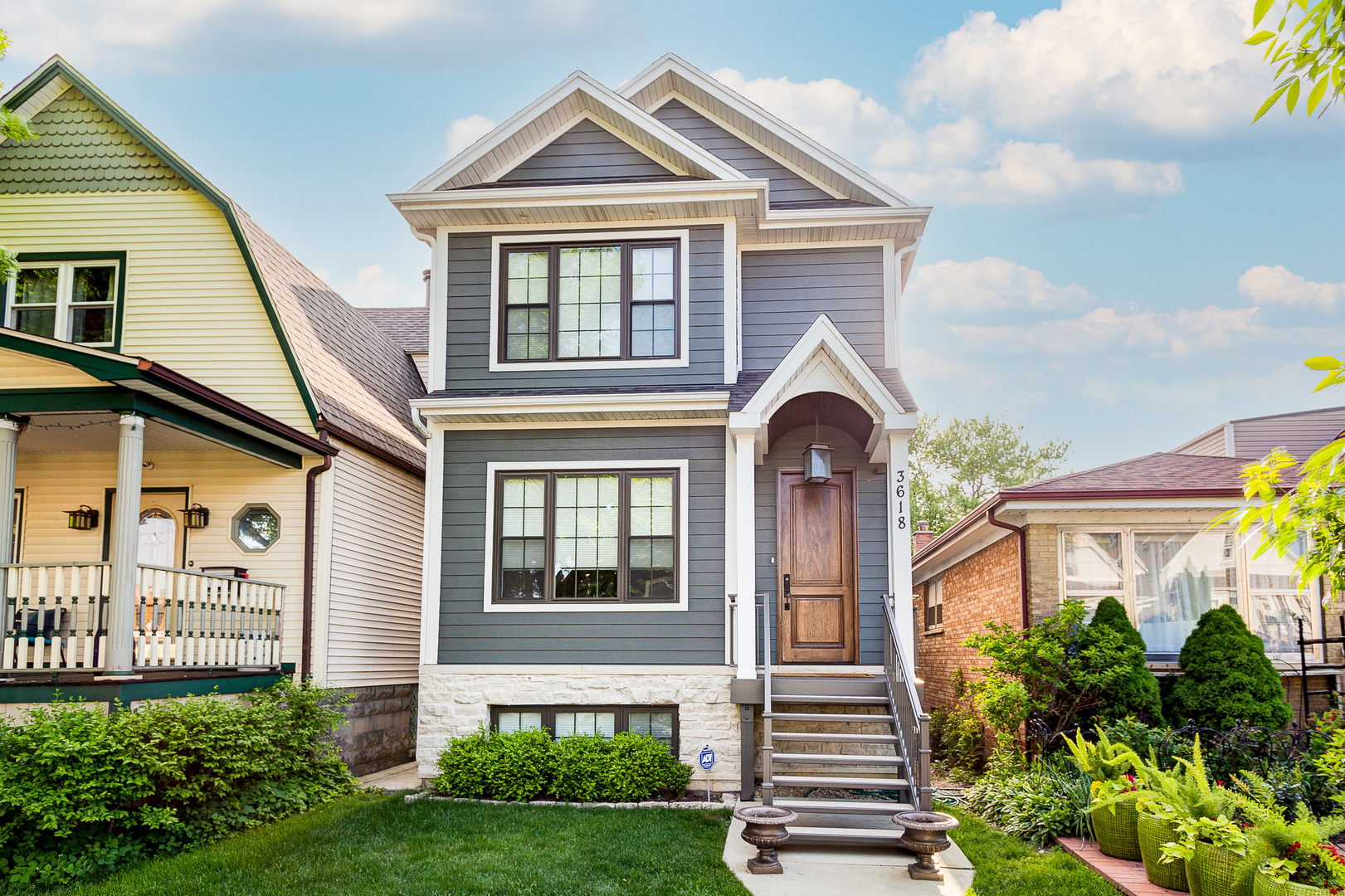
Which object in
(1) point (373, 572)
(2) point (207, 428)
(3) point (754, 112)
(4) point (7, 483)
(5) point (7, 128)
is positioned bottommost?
(1) point (373, 572)

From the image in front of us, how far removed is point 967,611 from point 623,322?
679 cm

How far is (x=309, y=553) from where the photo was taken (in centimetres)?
1092

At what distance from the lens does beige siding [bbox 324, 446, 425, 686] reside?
37.2 ft

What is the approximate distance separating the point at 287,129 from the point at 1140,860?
970 inches

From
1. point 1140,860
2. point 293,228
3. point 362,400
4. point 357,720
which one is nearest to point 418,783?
point 357,720

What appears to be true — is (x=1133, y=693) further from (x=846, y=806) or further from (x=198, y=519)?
(x=198, y=519)

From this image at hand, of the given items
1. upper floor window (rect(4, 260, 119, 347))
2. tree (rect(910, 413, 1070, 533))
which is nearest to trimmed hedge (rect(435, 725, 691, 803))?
upper floor window (rect(4, 260, 119, 347))

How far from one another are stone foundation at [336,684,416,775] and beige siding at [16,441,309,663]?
1238 millimetres

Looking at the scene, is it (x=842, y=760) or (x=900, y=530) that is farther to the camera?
(x=900, y=530)

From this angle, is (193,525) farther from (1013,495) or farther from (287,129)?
(287,129)

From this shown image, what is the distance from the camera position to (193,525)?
1113 cm

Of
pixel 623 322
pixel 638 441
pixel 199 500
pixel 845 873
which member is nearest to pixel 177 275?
pixel 199 500

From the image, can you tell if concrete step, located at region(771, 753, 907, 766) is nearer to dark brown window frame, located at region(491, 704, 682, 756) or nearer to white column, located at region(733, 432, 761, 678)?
white column, located at region(733, 432, 761, 678)

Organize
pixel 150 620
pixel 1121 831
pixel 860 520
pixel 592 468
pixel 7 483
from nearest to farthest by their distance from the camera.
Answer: pixel 1121 831, pixel 7 483, pixel 150 620, pixel 592 468, pixel 860 520
